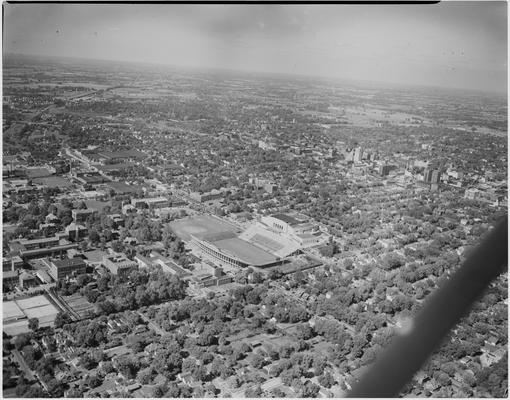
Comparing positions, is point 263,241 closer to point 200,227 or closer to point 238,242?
point 238,242

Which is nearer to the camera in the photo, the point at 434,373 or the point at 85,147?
the point at 434,373

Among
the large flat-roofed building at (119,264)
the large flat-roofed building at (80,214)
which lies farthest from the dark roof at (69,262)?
the large flat-roofed building at (80,214)

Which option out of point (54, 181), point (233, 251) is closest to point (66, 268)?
point (233, 251)

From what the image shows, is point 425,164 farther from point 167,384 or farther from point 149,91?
point 167,384

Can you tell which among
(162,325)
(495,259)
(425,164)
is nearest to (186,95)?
(425,164)

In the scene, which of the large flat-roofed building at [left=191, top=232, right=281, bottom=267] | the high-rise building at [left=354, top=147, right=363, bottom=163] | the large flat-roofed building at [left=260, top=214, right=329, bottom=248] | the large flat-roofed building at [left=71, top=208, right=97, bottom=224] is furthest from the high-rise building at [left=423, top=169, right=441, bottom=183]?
the large flat-roofed building at [left=71, top=208, right=97, bottom=224]

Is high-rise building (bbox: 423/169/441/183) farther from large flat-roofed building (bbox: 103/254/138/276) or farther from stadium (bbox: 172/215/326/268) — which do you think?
large flat-roofed building (bbox: 103/254/138/276)
